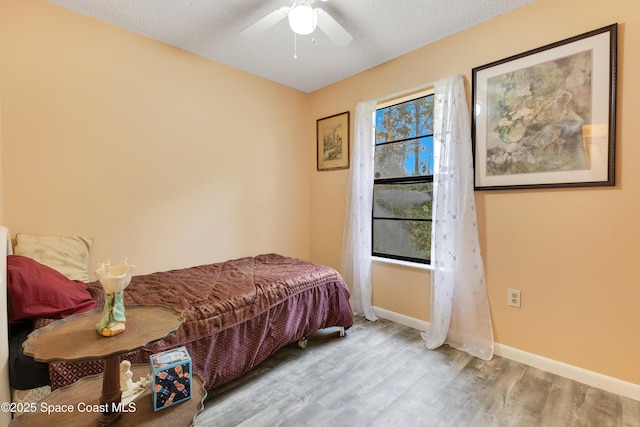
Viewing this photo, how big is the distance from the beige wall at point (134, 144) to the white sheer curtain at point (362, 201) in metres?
0.91

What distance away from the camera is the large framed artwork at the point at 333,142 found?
10.6 feet

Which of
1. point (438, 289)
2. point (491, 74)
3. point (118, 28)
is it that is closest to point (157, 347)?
point (438, 289)

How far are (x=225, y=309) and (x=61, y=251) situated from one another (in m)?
1.20

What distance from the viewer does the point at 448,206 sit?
7.59ft

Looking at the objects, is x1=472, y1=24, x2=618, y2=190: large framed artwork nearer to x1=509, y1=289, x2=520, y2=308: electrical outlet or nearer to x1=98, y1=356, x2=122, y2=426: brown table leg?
x1=509, y1=289, x2=520, y2=308: electrical outlet

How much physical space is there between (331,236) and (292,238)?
1.58 ft

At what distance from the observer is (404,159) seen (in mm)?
2799

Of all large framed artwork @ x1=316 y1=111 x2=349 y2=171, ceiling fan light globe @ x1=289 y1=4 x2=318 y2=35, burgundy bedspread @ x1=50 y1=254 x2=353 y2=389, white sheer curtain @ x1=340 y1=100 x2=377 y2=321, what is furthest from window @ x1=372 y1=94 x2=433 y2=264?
ceiling fan light globe @ x1=289 y1=4 x2=318 y2=35

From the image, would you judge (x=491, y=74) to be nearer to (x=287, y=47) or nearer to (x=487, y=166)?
(x=487, y=166)

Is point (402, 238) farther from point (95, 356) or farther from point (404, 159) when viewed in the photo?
point (95, 356)

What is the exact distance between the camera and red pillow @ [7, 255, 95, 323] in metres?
1.29

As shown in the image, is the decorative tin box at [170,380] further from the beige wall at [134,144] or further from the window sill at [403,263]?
the window sill at [403,263]

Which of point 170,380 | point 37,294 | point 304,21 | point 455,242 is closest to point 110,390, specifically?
point 170,380

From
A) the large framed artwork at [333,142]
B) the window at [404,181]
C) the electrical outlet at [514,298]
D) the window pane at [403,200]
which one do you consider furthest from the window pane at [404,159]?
the electrical outlet at [514,298]
